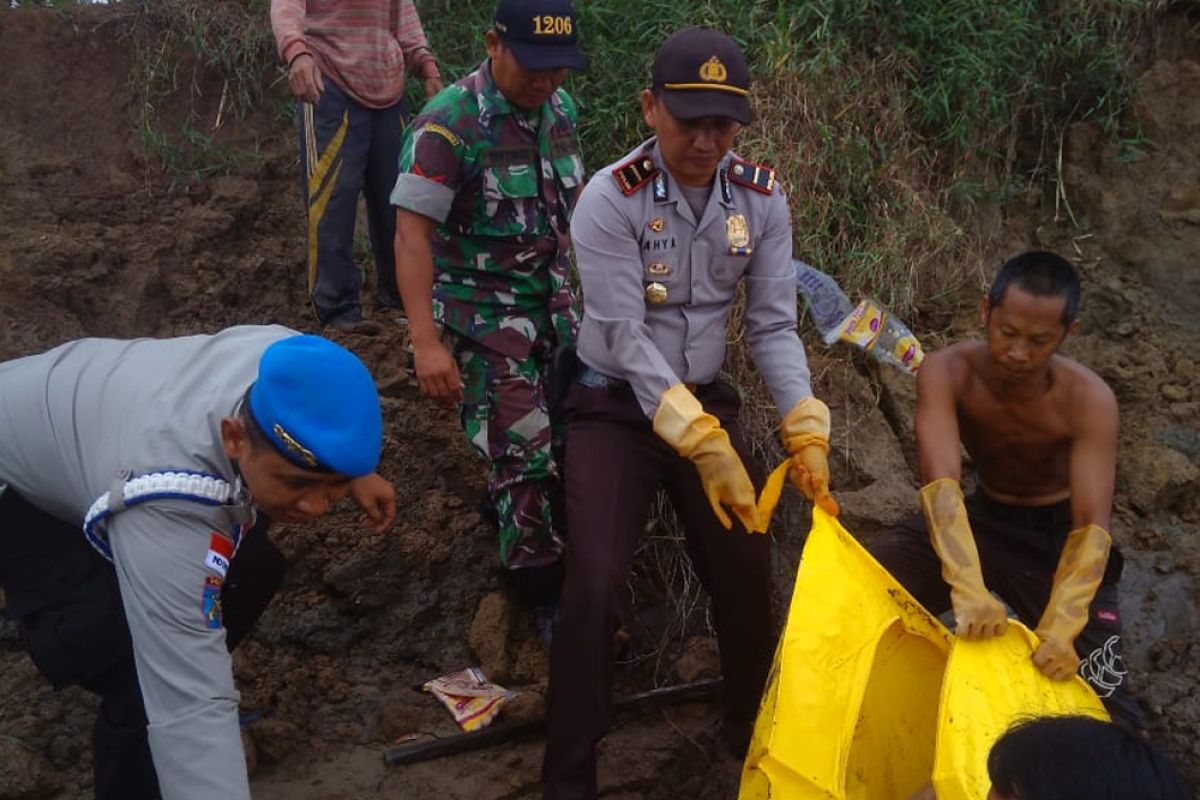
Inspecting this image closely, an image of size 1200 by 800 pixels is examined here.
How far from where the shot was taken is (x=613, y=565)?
2.68 m

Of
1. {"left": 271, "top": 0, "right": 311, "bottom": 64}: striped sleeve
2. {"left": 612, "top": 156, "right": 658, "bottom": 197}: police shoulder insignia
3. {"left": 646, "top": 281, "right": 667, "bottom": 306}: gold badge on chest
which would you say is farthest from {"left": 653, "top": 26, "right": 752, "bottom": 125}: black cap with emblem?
{"left": 271, "top": 0, "right": 311, "bottom": 64}: striped sleeve

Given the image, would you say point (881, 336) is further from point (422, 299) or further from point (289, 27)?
point (289, 27)

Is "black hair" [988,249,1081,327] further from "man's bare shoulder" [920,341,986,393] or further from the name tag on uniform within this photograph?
the name tag on uniform

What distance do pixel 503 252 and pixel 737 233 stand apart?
28.5 inches

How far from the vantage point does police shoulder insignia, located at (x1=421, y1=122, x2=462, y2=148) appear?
3061mm

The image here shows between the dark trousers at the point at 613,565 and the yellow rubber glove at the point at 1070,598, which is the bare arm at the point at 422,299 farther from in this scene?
the yellow rubber glove at the point at 1070,598

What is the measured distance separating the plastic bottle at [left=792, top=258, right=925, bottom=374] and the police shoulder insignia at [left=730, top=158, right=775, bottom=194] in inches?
54.4

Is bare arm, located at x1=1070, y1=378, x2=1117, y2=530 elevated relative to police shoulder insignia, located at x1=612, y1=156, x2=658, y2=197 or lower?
lower

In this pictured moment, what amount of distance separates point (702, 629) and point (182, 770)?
6.85 feet

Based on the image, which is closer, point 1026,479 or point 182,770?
point 182,770

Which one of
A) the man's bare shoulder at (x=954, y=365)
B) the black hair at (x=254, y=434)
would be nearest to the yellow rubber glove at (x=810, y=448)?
the man's bare shoulder at (x=954, y=365)

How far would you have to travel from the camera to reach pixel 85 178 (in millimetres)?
4828

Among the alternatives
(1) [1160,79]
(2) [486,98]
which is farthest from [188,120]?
(1) [1160,79]

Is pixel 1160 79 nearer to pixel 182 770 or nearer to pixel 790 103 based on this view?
pixel 790 103
